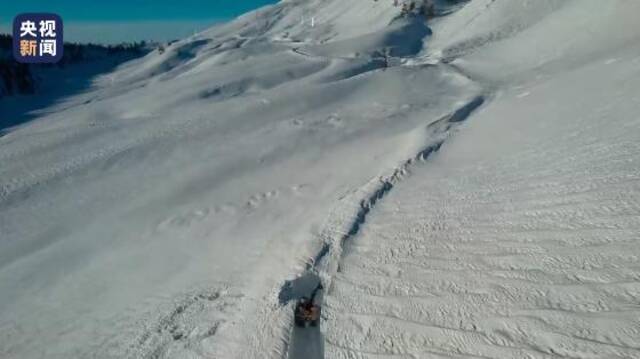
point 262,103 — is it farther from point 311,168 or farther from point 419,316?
point 419,316

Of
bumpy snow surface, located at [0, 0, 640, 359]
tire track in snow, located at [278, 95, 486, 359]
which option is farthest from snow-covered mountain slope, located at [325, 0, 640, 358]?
tire track in snow, located at [278, 95, 486, 359]

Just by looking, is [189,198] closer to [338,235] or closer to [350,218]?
[350,218]

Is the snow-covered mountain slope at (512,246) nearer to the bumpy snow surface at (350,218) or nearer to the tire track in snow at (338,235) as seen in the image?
the bumpy snow surface at (350,218)

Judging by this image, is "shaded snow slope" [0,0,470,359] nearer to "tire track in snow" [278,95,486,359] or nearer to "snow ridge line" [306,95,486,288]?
"tire track in snow" [278,95,486,359]

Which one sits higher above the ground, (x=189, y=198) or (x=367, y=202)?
(x=367, y=202)

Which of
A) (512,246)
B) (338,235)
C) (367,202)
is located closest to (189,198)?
(367,202)

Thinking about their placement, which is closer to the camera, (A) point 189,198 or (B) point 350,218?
(B) point 350,218

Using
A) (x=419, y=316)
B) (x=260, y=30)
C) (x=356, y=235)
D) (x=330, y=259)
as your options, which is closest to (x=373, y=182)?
(x=356, y=235)
